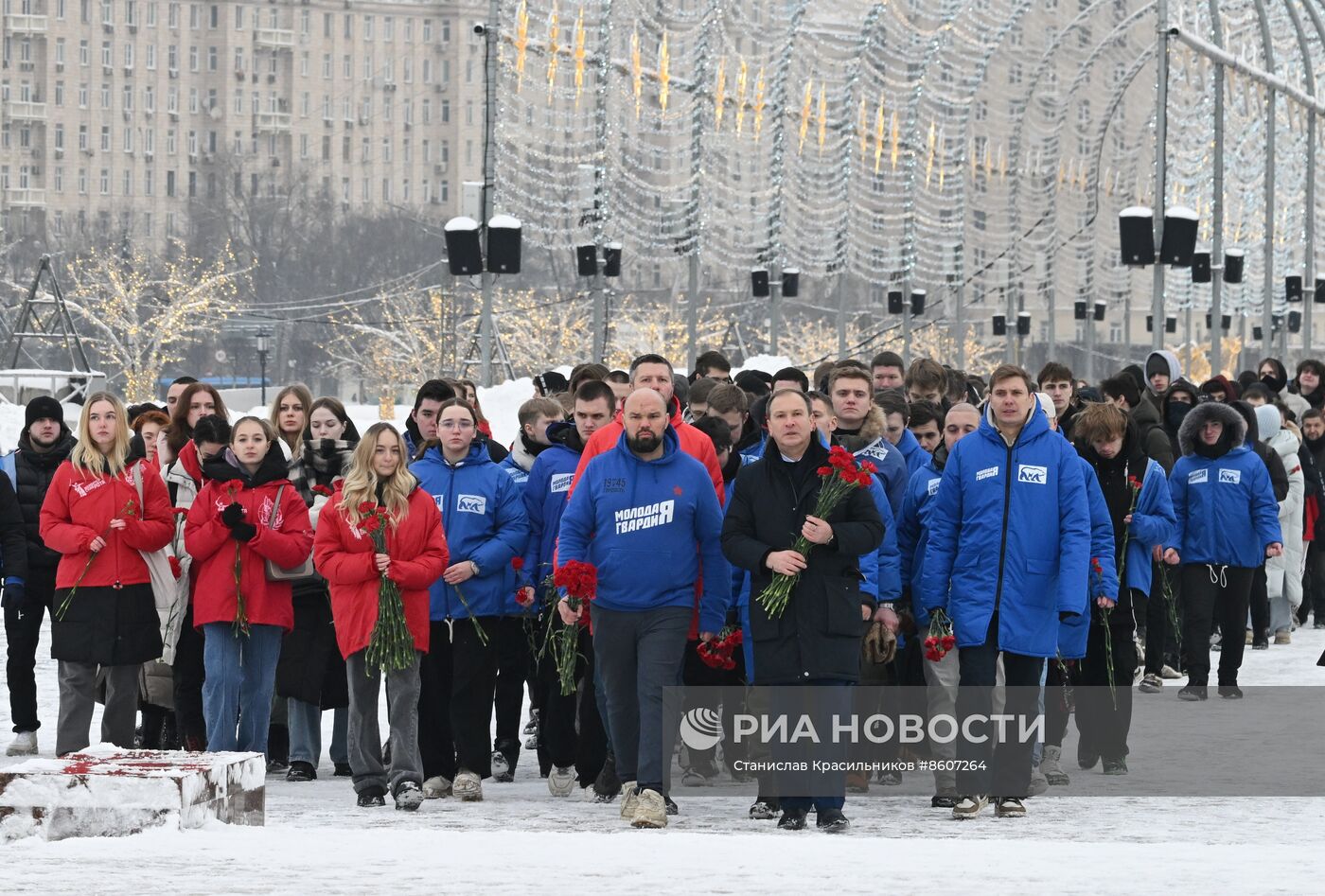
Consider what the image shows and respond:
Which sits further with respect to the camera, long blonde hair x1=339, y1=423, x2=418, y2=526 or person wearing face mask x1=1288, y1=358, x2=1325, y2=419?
person wearing face mask x1=1288, y1=358, x2=1325, y2=419

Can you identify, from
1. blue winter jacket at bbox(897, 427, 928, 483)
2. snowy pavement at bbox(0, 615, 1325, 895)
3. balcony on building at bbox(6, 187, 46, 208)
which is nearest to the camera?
snowy pavement at bbox(0, 615, 1325, 895)

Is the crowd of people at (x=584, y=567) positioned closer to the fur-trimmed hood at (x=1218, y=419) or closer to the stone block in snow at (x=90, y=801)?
the stone block in snow at (x=90, y=801)

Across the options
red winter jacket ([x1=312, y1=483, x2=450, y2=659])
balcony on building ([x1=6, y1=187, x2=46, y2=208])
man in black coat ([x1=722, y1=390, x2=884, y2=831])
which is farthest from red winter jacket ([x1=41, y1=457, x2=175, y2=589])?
Answer: balcony on building ([x1=6, y1=187, x2=46, y2=208])

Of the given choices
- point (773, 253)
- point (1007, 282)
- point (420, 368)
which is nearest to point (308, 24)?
point (420, 368)

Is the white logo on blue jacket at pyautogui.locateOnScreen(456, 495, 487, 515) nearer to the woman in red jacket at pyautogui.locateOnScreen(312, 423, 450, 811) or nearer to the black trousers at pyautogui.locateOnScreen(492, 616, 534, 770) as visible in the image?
the woman in red jacket at pyautogui.locateOnScreen(312, 423, 450, 811)

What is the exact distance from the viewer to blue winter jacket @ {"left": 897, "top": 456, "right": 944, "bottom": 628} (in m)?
10.1

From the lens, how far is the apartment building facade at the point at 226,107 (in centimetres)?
11856

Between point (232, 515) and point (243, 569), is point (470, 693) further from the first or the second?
point (232, 515)

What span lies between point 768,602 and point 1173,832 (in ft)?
5.70

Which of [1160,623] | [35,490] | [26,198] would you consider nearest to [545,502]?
[35,490]

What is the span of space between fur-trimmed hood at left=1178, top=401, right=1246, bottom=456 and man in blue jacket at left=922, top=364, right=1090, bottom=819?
484 cm

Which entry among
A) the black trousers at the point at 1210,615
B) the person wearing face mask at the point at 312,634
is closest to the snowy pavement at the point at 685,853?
the person wearing face mask at the point at 312,634

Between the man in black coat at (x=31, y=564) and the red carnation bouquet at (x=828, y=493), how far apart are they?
4.31 meters

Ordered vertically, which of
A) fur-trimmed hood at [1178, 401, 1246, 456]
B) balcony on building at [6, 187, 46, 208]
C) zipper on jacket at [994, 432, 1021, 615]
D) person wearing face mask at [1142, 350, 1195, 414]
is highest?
balcony on building at [6, 187, 46, 208]
